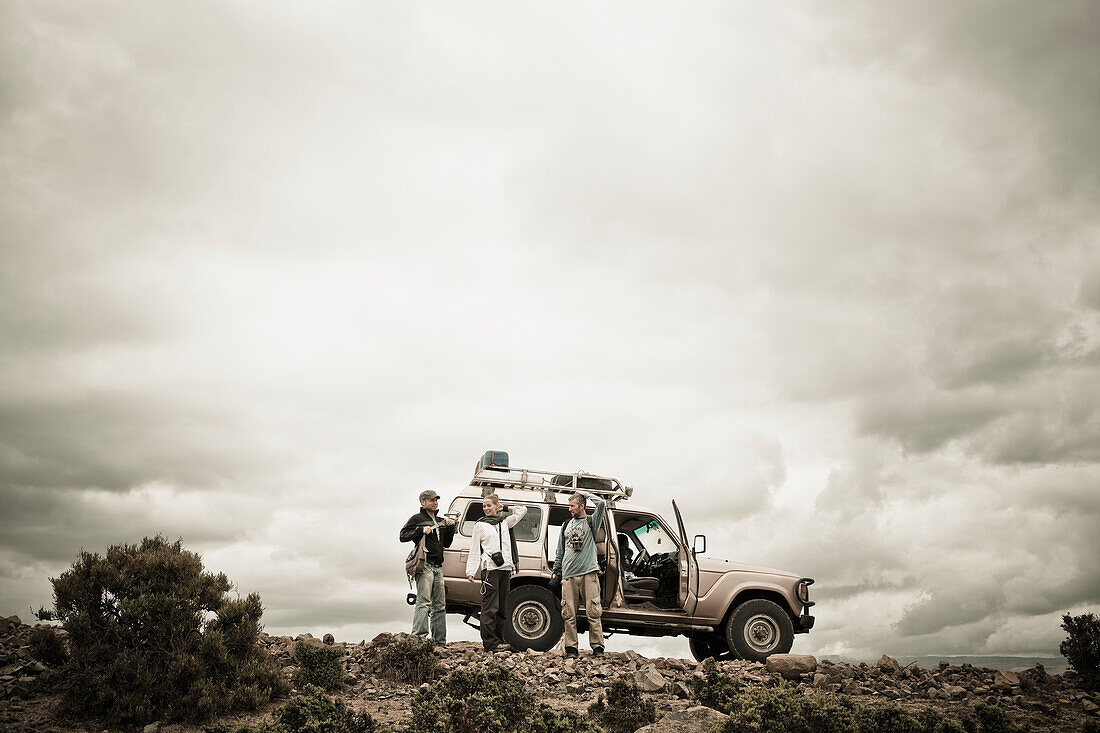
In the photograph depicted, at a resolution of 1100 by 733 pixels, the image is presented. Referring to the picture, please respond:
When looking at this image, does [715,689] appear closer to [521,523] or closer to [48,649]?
[521,523]

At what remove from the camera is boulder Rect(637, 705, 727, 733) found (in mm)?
7359

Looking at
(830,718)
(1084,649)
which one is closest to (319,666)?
(830,718)

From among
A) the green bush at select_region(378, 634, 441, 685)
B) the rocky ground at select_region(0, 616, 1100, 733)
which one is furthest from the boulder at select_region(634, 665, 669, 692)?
the green bush at select_region(378, 634, 441, 685)

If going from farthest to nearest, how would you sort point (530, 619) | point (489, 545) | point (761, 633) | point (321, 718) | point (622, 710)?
point (761, 633), point (530, 619), point (489, 545), point (622, 710), point (321, 718)

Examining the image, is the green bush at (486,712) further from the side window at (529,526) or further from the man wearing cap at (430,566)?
the side window at (529,526)

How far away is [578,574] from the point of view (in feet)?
34.3

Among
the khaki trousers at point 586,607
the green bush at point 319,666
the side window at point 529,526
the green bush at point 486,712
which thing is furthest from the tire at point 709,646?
the green bush at point 319,666

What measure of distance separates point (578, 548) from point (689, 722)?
330 centimetres

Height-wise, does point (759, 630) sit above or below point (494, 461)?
below

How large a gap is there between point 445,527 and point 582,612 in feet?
8.04

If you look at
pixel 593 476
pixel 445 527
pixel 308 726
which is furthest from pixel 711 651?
pixel 308 726

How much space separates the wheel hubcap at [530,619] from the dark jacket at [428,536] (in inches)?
55.1

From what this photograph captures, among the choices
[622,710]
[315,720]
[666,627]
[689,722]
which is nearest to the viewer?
[315,720]

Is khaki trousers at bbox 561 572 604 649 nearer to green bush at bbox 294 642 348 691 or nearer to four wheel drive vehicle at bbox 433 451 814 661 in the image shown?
four wheel drive vehicle at bbox 433 451 814 661
